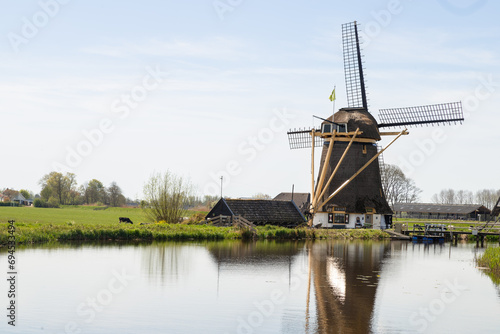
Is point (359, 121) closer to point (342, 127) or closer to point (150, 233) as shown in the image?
point (342, 127)

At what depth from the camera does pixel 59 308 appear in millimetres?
15891

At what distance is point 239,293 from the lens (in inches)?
750

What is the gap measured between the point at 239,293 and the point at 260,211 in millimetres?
26964

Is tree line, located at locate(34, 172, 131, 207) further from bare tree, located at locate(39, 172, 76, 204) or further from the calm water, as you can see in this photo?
the calm water

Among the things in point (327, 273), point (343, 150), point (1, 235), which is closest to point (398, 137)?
point (343, 150)

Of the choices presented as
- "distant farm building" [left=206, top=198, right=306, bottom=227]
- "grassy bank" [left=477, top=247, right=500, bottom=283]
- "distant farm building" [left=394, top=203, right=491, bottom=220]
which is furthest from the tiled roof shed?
"grassy bank" [left=477, top=247, right=500, bottom=283]

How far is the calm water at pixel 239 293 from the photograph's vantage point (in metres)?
14.9

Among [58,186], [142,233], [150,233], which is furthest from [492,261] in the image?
[58,186]

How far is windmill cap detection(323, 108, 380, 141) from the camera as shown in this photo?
4847 centimetres

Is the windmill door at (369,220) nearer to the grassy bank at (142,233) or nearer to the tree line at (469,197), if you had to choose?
the grassy bank at (142,233)

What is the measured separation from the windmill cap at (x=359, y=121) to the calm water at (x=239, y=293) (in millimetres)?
18849

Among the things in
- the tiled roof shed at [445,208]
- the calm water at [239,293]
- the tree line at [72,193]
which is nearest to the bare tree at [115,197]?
the tree line at [72,193]

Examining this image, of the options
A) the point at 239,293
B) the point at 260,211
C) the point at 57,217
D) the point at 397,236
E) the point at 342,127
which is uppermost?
the point at 342,127

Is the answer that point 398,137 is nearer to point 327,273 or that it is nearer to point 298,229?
point 298,229
